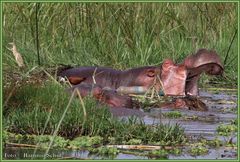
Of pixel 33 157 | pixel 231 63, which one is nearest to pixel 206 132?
pixel 33 157

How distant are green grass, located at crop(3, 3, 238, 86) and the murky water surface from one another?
1608 mm

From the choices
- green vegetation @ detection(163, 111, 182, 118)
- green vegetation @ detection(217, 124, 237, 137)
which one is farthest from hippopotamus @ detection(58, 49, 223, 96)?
green vegetation @ detection(217, 124, 237, 137)

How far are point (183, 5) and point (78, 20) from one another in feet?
6.93

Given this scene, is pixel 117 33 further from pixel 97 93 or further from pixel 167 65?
pixel 97 93

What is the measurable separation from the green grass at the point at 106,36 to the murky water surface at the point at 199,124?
1608mm

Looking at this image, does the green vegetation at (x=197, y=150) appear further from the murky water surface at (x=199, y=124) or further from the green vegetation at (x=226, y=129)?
the green vegetation at (x=226, y=129)

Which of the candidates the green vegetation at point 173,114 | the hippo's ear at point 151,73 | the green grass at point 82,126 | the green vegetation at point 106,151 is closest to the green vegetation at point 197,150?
the green grass at point 82,126

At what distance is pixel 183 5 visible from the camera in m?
13.8

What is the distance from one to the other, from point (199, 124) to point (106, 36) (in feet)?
15.3

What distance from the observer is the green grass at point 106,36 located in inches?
454

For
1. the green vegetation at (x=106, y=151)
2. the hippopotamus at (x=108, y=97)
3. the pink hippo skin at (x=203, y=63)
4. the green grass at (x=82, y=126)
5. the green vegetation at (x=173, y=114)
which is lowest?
the green vegetation at (x=106, y=151)

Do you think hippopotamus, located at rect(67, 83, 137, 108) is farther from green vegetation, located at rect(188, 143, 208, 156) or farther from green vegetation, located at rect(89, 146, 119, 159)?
green vegetation, located at rect(89, 146, 119, 159)

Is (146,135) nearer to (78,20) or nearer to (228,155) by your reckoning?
(228,155)

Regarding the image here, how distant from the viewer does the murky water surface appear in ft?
19.0
